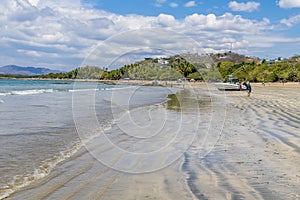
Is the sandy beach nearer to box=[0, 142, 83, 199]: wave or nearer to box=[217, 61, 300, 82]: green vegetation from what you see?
box=[0, 142, 83, 199]: wave

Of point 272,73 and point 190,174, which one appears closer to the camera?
point 190,174

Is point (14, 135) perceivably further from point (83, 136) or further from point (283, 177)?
point (283, 177)

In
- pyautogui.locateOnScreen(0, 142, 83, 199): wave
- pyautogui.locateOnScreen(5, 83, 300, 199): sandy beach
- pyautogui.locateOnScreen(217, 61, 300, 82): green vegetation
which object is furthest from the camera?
pyautogui.locateOnScreen(217, 61, 300, 82): green vegetation

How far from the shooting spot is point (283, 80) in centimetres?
8381

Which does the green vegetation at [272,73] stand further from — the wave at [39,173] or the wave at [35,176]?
the wave at [35,176]

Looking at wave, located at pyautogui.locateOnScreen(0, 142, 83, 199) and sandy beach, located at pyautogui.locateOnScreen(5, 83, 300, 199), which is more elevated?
sandy beach, located at pyautogui.locateOnScreen(5, 83, 300, 199)

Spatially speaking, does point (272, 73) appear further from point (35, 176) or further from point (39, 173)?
point (35, 176)

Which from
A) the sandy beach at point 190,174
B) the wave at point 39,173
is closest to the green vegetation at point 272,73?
the sandy beach at point 190,174

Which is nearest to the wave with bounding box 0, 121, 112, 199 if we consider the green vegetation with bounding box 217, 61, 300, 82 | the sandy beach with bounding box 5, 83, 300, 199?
the sandy beach with bounding box 5, 83, 300, 199

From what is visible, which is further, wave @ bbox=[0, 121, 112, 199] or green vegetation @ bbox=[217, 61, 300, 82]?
green vegetation @ bbox=[217, 61, 300, 82]

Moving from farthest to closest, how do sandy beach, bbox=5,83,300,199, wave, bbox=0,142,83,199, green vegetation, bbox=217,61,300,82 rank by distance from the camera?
1. green vegetation, bbox=217,61,300,82
2. wave, bbox=0,142,83,199
3. sandy beach, bbox=5,83,300,199

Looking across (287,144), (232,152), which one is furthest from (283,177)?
(287,144)

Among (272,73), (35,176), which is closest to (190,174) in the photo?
(35,176)

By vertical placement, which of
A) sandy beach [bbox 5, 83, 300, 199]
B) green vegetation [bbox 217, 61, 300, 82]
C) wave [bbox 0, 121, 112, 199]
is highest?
green vegetation [bbox 217, 61, 300, 82]
